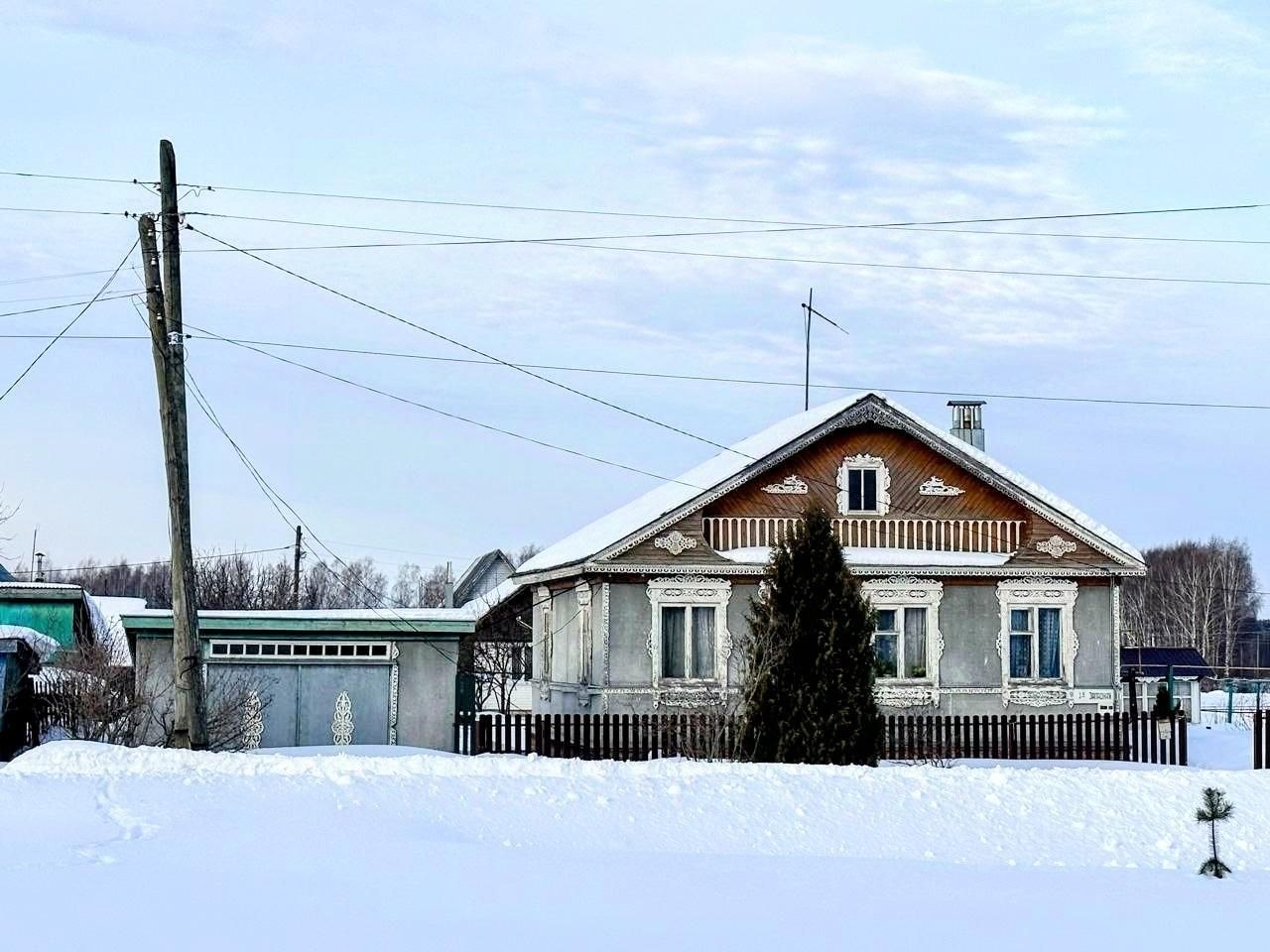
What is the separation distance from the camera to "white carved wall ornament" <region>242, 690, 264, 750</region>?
25.5 m

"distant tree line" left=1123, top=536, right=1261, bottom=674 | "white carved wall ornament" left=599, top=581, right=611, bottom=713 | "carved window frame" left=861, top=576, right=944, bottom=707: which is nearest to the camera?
"white carved wall ornament" left=599, top=581, right=611, bottom=713

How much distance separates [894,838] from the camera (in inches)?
640

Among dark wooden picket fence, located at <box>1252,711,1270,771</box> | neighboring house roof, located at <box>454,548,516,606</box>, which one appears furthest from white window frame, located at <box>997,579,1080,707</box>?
neighboring house roof, located at <box>454,548,516,606</box>

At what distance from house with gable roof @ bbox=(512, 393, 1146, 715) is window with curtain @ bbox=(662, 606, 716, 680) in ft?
0.08

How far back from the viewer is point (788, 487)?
30.3m

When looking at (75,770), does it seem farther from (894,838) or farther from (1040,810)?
(1040,810)

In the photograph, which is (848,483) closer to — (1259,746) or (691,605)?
(691,605)

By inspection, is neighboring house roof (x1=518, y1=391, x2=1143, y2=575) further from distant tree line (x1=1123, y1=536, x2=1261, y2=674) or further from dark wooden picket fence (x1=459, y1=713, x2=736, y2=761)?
distant tree line (x1=1123, y1=536, x2=1261, y2=674)

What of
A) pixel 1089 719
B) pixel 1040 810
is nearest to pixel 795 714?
pixel 1040 810

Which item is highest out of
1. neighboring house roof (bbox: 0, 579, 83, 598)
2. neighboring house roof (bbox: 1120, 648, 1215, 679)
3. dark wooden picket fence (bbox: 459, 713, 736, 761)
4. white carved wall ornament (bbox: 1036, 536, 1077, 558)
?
white carved wall ornament (bbox: 1036, 536, 1077, 558)

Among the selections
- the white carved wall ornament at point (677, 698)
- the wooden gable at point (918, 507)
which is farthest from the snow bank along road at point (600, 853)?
the white carved wall ornament at point (677, 698)

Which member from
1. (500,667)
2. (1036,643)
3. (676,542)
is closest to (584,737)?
(676,542)

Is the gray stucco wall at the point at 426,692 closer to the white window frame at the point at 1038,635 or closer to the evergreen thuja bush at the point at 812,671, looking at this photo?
the evergreen thuja bush at the point at 812,671

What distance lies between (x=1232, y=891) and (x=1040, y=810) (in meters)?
3.06
